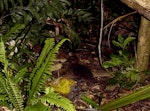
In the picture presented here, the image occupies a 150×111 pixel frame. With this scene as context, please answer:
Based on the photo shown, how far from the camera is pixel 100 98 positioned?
3510 millimetres

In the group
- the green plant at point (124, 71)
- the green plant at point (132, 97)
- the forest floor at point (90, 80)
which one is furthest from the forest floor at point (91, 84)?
the green plant at point (132, 97)

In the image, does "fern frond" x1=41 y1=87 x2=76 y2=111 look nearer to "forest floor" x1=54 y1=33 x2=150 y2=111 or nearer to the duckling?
"forest floor" x1=54 y1=33 x2=150 y2=111

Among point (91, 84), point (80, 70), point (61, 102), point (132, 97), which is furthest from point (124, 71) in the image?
point (61, 102)

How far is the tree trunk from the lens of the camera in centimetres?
320

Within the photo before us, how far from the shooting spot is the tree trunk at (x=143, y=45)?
126 inches

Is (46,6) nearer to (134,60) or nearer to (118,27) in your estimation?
(134,60)

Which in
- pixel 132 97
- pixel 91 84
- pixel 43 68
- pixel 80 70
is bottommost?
pixel 91 84

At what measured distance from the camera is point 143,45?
11.2ft

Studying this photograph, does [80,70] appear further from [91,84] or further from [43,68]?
[43,68]

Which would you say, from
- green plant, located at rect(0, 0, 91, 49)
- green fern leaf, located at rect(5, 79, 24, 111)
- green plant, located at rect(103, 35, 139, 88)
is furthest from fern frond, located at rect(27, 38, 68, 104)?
green plant, located at rect(103, 35, 139, 88)

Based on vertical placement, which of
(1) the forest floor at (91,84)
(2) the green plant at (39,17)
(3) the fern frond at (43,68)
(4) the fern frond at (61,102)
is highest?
(2) the green plant at (39,17)

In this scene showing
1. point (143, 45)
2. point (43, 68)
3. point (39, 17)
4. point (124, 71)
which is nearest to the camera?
point (43, 68)

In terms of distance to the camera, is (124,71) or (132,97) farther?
(124,71)

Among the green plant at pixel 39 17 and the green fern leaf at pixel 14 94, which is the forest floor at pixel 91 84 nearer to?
the green plant at pixel 39 17
